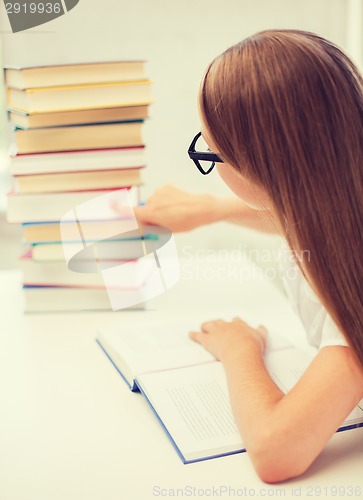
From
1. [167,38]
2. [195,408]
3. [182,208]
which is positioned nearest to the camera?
[195,408]

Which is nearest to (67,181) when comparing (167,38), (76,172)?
(76,172)

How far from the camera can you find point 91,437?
692mm

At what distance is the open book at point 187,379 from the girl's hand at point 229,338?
1 cm

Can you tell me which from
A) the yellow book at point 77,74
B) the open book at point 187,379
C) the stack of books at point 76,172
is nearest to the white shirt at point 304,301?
the open book at point 187,379

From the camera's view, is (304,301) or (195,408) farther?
(304,301)

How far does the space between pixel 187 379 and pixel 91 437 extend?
149 millimetres

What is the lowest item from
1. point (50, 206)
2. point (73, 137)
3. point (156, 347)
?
point (156, 347)

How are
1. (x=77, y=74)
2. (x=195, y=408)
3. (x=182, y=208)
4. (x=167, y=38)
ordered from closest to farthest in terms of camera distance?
(x=195, y=408) → (x=77, y=74) → (x=182, y=208) → (x=167, y=38)

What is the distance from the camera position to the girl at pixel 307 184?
1.98 feet

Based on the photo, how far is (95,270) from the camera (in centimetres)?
107

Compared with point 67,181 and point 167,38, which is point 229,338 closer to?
point 67,181

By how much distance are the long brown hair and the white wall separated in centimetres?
71

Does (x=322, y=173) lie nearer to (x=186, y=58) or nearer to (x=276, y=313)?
(x=276, y=313)

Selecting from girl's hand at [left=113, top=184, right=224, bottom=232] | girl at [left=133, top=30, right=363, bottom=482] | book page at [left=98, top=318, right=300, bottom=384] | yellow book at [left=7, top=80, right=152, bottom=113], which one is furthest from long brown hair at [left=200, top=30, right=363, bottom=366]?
girl's hand at [left=113, top=184, right=224, bottom=232]
